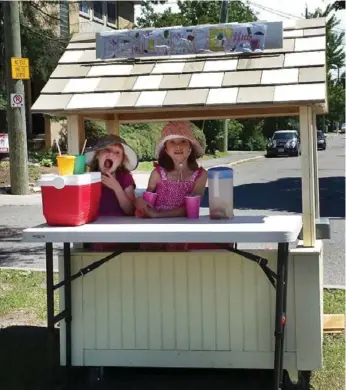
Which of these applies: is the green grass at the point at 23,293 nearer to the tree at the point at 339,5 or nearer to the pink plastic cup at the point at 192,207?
the pink plastic cup at the point at 192,207

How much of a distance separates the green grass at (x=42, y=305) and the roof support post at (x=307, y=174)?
88 cm

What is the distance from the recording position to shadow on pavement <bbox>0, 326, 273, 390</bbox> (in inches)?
153

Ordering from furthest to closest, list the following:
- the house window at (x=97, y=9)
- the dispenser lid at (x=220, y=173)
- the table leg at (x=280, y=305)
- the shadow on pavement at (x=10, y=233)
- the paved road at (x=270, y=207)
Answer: the house window at (x=97, y=9), the shadow on pavement at (x=10, y=233), the paved road at (x=270, y=207), the dispenser lid at (x=220, y=173), the table leg at (x=280, y=305)

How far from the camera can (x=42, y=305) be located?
5.65 m

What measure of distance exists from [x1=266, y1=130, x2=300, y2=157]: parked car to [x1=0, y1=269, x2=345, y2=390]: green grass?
27.1 meters

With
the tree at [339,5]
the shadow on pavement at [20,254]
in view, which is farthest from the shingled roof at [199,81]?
the tree at [339,5]

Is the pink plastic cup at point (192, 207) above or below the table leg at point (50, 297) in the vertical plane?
above

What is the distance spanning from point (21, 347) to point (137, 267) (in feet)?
4.47

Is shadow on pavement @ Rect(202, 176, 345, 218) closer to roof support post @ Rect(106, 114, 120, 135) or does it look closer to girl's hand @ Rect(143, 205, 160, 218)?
roof support post @ Rect(106, 114, 120, 135)

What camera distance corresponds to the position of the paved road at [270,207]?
768 centimetres

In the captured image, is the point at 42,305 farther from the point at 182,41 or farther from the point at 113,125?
the point at 182,41

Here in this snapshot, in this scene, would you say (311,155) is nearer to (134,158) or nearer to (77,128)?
(134,158)

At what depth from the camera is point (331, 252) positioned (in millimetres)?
8078

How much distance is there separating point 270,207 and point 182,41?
882 centimetres
